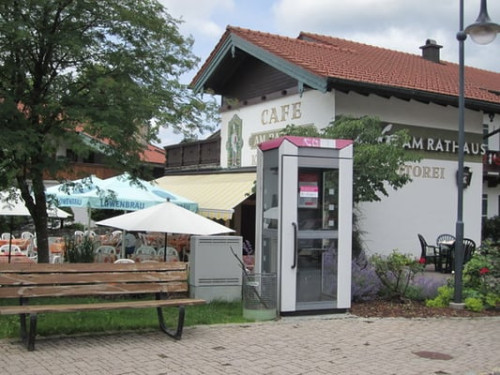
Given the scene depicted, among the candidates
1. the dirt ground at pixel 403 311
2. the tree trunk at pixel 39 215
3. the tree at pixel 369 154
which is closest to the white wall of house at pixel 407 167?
the tree at pixel 369 154

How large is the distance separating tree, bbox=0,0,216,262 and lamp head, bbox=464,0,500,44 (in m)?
4.41

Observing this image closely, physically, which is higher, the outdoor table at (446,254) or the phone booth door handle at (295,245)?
the phone booth door handle at (295,245)

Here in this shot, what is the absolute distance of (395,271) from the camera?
33.8ft

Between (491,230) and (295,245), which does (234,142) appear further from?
(295,245)

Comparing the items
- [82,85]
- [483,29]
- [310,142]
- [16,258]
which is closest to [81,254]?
[16,258]

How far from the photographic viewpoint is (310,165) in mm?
8828

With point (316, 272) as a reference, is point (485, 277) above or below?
below

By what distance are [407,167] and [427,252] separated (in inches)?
104

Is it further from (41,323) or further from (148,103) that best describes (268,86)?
(41,323)

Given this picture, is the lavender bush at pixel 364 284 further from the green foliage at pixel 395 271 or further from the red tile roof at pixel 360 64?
the red tile roof at pixel 360 64

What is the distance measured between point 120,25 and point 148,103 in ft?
5.34

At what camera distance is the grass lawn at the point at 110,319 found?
283 inches

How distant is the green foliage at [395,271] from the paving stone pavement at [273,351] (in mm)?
1880

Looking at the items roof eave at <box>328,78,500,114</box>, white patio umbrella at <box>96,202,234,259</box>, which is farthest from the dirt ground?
roof eave at <box>328,78,500,114</box>
